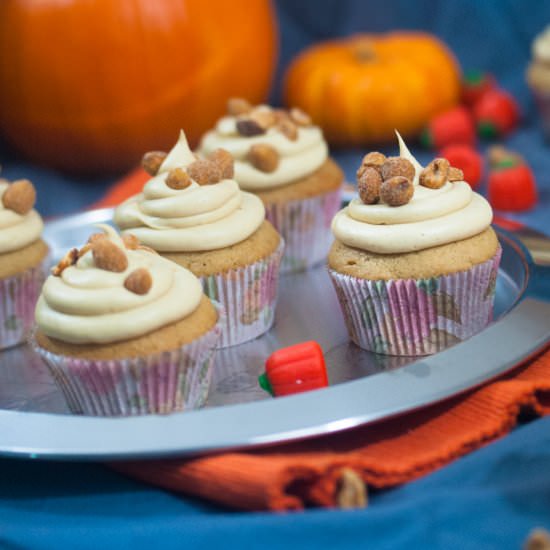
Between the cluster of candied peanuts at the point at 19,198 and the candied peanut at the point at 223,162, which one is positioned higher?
the candied peanut at the point at 223,162

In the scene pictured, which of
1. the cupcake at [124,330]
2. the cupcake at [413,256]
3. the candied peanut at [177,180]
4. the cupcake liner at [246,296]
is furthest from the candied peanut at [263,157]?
the cupcake at [124,330]

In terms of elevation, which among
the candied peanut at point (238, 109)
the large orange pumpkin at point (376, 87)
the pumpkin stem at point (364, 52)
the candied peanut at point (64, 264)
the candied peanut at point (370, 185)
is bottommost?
the large orange pumpkin at point (376, 87)

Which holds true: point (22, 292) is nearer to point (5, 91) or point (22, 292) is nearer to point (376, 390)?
point (376, 390)

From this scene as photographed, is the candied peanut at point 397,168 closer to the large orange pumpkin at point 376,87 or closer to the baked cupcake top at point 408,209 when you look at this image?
the baked cupcake top at point 408,209

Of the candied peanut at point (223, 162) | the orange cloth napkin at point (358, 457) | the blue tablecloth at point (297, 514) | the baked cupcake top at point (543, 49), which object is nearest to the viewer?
the blue tablecloth at point (297, 514)

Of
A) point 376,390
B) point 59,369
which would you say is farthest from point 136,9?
point 376,390
